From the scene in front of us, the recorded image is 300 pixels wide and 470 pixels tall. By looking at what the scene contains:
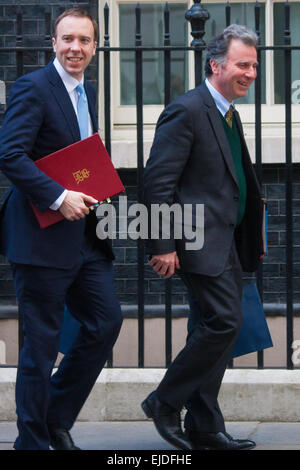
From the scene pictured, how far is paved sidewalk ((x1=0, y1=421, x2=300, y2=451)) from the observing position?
462 centimetres

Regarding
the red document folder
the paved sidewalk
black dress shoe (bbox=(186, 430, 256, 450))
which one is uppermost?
the red document folder

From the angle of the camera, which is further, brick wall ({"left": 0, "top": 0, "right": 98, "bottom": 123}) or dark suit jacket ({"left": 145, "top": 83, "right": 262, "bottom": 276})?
brick wall ({"left": 0, "top": 0, "right": 98, "bottom": 123})

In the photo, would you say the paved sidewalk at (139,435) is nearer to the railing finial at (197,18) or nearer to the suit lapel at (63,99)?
the suit lapel at (63,99)

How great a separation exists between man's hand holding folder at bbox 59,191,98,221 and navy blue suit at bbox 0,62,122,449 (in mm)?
52

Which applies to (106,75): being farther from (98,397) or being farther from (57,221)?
(98,397)

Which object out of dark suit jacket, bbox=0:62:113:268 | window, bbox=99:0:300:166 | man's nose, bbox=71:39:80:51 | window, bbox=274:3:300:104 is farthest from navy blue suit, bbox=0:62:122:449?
window, bbox=274:3:300:104

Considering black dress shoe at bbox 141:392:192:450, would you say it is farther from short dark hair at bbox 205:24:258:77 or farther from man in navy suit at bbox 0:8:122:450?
short dark hair at bbox 205:24:258:77

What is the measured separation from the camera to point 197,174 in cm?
427

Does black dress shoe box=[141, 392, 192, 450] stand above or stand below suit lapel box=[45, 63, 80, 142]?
below

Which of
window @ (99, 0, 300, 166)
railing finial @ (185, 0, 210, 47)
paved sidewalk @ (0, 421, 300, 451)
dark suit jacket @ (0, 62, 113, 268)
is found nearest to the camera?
dark suit jacket @ (0, 62, 113, 268)

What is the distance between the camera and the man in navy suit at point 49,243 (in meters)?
3.97

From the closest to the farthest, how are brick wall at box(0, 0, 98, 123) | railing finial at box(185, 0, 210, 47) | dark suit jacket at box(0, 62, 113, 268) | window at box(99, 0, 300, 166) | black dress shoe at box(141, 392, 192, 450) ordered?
1. dark suit jacket at box(0, 62, 113, 268)
2. black dress shoe at box(141, 392, 192, 450)
3. railing finial at box(185, 0, 210, 47)
4. brick wall at box(0, 0, 98, 123)
5. window at box(99, 0, 300, 166)

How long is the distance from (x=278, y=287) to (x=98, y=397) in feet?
7.18
